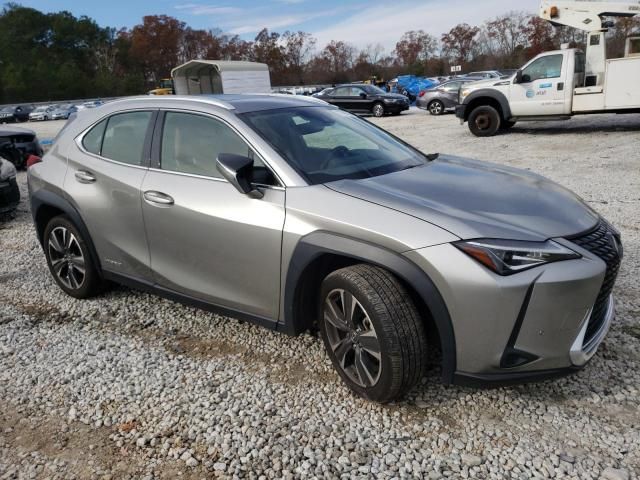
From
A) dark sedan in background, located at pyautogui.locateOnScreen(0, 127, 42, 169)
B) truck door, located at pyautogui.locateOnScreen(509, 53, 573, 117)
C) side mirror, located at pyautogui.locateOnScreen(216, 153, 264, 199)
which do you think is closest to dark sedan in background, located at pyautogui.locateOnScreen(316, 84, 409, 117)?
truck door, located at pyautogui.locateOnScreen(509, 53, 573, 117)

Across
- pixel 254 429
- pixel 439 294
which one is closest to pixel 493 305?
pixel 439 294

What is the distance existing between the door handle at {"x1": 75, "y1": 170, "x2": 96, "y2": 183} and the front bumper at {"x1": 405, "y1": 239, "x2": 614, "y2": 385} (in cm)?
261

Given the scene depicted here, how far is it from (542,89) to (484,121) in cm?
168

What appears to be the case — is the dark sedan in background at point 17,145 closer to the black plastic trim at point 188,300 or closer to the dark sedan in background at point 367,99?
the black plastic trim at point 188,300

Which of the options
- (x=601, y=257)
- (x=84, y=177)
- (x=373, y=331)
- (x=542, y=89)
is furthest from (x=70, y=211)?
(x=542, y=89)

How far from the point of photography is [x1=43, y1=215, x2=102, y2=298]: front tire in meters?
4.14

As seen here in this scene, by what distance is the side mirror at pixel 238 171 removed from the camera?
288 centimetres

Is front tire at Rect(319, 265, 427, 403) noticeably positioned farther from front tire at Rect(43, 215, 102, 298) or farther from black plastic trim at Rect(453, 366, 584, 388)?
front tire at Rect(43, 215, 102, 298)

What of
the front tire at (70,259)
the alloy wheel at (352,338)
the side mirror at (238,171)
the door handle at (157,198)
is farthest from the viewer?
the front tire at (70,259)

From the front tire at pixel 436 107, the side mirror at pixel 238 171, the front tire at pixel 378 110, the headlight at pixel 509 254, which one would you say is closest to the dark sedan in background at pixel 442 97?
the front tire at pixel 436 107

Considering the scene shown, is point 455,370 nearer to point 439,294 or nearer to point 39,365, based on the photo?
point 439,294

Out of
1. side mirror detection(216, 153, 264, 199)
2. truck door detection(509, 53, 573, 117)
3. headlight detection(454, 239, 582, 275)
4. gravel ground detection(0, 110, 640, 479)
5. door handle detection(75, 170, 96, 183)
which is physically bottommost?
gravel ground detection(0, 110, 640, 479)

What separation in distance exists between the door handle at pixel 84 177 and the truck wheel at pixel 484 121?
12153mm

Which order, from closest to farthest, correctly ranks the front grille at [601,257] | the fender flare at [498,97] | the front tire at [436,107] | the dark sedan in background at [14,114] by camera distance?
the front grille at [601,257] < the fender flare at [498,97] < the front tire at [436,107] < the dark sedan in background at [14,114]
